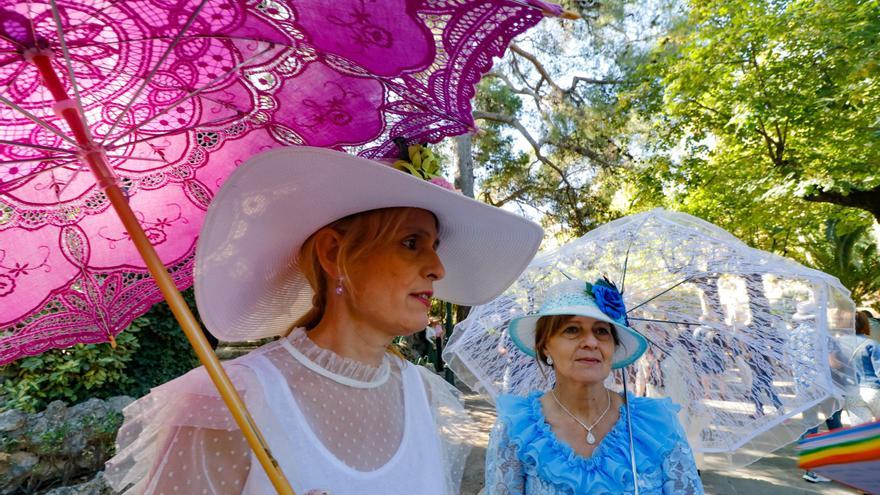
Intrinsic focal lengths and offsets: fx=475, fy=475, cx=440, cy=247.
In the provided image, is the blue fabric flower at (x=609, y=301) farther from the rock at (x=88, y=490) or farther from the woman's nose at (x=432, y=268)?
the rock at (x=88, y=490)

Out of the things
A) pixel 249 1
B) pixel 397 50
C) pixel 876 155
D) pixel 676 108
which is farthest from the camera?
pixel 676 108

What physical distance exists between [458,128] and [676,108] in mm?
9255

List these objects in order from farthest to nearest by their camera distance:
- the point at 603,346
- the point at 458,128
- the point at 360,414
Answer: the point at 603,346 → the point at 458,128 → the point at 360,414

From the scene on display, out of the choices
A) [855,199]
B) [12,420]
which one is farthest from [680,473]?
[855,199]

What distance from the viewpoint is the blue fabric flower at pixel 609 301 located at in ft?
6.88

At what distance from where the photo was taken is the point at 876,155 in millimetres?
7227

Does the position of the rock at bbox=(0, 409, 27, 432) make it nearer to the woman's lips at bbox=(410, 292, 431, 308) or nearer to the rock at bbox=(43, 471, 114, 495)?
the rock at bbox=(43, 471, 114, 495)

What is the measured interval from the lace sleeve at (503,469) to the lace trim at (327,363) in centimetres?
96

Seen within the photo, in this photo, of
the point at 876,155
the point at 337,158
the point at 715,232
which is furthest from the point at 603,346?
the point at 876,155

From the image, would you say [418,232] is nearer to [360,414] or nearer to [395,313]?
[395,313]

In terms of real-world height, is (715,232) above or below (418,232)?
below

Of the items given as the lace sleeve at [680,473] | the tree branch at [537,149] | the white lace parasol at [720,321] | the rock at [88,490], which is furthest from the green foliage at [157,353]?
the tree branch at [537,149]

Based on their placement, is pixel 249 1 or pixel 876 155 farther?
pixel 876 155

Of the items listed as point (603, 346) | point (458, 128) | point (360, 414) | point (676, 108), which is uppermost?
point (676, 108)
